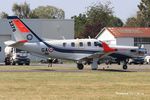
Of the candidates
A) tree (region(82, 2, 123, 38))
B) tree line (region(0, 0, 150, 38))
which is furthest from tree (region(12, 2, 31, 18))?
tree (region(82, 2, 123, 38))

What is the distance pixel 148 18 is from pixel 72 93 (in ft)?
357

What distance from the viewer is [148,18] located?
130125mm

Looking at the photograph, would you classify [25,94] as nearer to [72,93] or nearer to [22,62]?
[72,93]

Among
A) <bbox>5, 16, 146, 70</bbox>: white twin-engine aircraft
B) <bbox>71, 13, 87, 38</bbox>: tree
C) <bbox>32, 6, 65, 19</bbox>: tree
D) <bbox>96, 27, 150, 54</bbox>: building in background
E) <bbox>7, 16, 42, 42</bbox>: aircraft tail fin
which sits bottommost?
<bbox>5, 16, 146, 70</bbox>: white twin-engine aircraft

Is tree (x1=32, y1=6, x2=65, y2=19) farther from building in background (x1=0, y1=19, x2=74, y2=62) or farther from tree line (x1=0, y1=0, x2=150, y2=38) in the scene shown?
building in background (x1=0, y1=19, x2=74, y2=62)

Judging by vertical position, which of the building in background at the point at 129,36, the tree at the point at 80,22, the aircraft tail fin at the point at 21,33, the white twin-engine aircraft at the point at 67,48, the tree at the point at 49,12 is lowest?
the white twin-engine aircraft at the point at 67,48

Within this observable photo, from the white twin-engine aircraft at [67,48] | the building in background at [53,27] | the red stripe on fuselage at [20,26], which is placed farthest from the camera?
the building in background at [53,27]

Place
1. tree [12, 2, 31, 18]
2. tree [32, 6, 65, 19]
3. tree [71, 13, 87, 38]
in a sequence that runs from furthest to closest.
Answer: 1. tree [32, 6, 65, 19]
2. tree [12, 2, 31, 18]
3. tree [71, 13, 87, 38]

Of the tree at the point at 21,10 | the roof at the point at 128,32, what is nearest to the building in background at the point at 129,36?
the roof at the point at 128,32

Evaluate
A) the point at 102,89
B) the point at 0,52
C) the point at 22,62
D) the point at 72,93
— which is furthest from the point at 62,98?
the point at 0,52

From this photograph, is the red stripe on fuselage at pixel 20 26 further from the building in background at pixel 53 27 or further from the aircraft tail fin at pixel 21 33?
the building in background at pixel 53 27

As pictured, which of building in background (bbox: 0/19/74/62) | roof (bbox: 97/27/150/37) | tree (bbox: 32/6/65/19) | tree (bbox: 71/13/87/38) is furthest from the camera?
tree (bbox: 32/6/65/19)

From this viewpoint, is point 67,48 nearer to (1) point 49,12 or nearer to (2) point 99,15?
(2) point 99,15

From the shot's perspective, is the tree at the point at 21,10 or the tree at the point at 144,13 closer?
the tree at the point at 144,13
